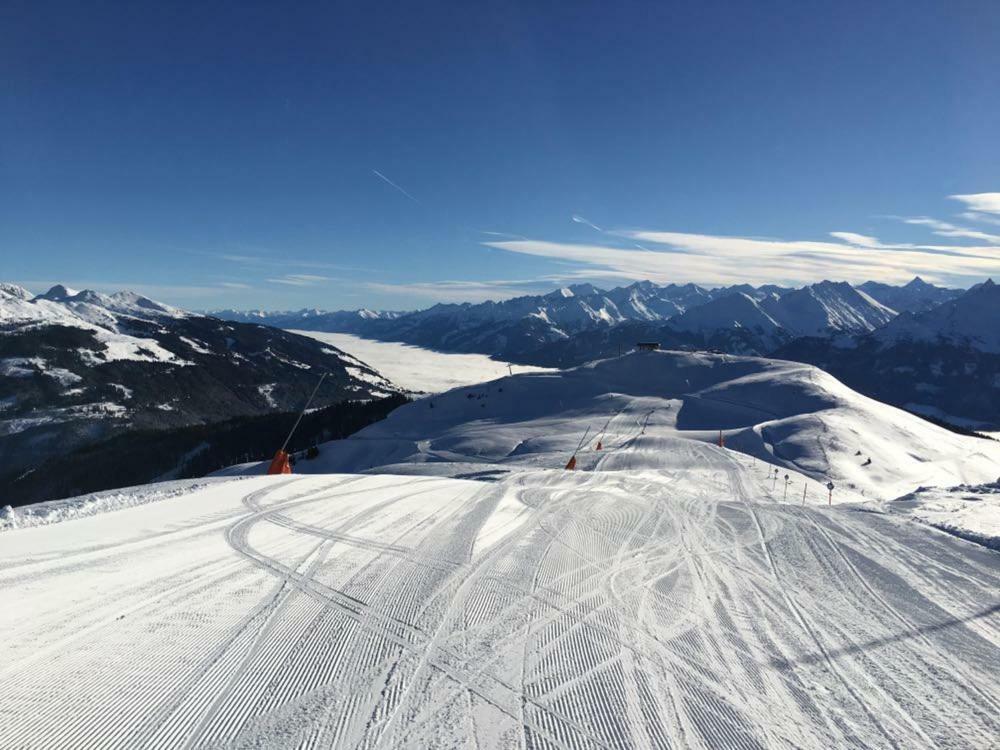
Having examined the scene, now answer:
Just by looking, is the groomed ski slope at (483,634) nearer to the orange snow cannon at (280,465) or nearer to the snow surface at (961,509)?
the snow surface at (961,509)

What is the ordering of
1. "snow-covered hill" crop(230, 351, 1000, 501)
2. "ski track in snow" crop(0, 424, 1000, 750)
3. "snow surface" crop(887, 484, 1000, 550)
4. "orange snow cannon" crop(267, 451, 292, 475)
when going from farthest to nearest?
"snow-covered hill" crop(230, 351, 1000, 501) → "orange snow cannon" crop(267, 451, 292, 475) → "snow surface" crop(887, 484, 1000, 550) → "ski track in snow" crop(0, 424, 1000, 750)

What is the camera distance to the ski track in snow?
548 cm

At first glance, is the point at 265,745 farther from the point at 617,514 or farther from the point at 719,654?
the point at 617,514

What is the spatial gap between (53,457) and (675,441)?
164m

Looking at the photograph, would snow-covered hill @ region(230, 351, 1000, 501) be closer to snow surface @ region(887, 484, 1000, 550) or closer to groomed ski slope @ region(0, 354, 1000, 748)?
snow surface @ region(887, 484, 1000, 550)

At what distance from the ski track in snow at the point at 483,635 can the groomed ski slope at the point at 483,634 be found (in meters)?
0.04

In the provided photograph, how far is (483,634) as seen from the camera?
24.6 ft

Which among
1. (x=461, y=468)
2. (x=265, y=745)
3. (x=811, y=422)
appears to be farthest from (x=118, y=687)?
(x=811, y=422)

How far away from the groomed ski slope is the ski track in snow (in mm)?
39

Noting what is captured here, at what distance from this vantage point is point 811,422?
62.7 m

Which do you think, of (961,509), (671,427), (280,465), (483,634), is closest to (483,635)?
(483,634)

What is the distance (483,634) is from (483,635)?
0.10ft

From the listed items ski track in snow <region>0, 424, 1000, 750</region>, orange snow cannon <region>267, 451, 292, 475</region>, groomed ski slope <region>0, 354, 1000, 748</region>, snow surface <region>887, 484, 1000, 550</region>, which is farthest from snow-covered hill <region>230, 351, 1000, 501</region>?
ski track in snow <region>0, 424, 1000, 750</region>

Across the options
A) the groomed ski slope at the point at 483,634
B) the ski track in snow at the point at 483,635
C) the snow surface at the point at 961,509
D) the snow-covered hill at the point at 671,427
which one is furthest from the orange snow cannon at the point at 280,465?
the snow surface at the point at 961,509
